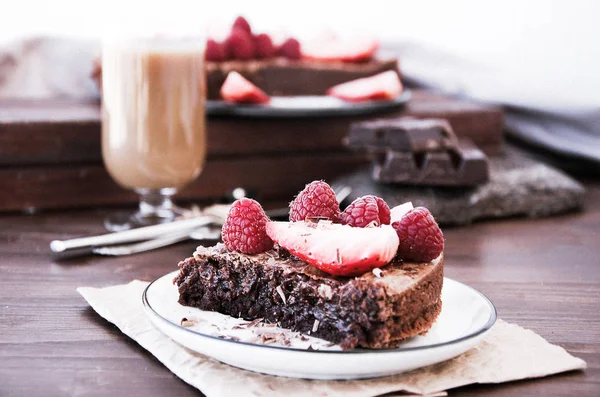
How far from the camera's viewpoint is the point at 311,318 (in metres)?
1.25

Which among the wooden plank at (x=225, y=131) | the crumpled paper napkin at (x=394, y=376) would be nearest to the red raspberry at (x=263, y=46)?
the wooden plank at (x=225, y=131)

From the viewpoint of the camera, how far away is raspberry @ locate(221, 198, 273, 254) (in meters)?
1.31

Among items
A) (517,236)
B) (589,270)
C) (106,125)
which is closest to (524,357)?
(589,270)

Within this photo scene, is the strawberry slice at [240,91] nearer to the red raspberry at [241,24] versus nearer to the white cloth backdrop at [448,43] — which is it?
the red raspberry at [241,24]

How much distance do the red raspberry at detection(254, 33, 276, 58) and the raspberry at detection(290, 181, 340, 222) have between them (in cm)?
113

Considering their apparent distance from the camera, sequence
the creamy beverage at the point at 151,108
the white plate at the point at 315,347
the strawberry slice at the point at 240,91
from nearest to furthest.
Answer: the white plate at the point at 315,347 < the creamy beverage at the point at 151,108 < the strawberry slice at the point at 240,91

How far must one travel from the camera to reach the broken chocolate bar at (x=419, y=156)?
6.96 ft

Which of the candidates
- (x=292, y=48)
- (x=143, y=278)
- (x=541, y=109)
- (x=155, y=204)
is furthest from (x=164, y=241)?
(x=541, y=109)

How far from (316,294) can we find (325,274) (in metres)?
0.03

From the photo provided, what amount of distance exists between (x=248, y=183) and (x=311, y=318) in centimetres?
111

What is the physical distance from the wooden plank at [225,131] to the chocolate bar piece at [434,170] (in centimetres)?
30

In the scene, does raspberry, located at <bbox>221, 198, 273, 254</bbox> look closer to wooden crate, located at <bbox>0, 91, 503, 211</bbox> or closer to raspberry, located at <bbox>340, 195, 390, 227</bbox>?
raspberry, located at <bbox>340, 195, 390, 227</bbox>

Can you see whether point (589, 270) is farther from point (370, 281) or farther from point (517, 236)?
point (370, 281)

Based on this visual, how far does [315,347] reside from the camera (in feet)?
3.95
